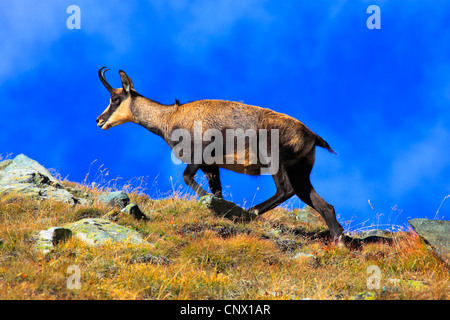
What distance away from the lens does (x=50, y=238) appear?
20.9 ft

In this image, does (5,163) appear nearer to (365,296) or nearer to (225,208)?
(225,208)

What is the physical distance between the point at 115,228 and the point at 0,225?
1896 mm

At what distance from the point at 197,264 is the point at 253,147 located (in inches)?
146

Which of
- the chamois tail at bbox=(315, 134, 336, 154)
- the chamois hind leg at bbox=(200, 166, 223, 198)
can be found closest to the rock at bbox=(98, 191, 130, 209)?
the chamois hind leg at bbox=(200, 166, 223, 198)

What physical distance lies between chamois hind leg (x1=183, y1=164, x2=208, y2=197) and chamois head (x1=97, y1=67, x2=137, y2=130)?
2.76 m

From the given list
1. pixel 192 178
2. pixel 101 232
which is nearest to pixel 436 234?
pixel 192 178

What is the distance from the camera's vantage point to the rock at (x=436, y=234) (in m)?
7.11
